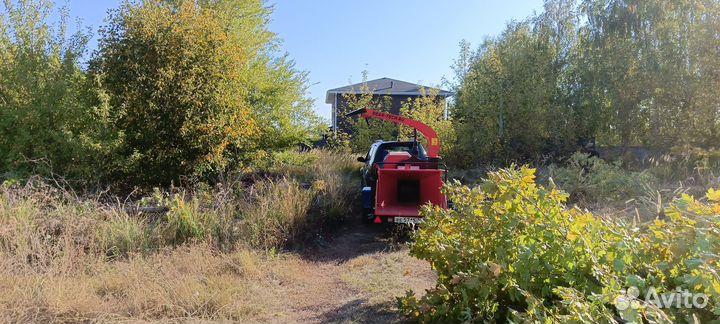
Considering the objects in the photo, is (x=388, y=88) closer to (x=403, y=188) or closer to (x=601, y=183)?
(x=601, y=183)

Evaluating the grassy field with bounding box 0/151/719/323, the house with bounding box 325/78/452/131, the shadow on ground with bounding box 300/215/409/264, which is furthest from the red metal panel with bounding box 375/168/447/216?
the house with bounding box 325/78/452/131

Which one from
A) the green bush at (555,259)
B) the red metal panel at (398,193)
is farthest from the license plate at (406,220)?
the green bush at (555,259)

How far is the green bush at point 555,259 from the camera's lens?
2.18 metres

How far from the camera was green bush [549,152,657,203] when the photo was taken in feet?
29.7

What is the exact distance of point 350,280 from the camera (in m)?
5.55

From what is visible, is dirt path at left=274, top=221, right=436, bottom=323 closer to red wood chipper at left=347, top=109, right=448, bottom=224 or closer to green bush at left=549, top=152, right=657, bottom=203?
red wood chipper at left=347, top=109, right=448, bottom=224

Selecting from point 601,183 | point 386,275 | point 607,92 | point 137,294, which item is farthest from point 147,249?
point 607,92

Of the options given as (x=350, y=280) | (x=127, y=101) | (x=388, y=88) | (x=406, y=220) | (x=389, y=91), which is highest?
(x=388, y=88)

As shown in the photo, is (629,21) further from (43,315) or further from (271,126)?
(43,315)

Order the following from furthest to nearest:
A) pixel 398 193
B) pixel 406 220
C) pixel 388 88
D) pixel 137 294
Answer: pixel 388 88 < pixel 398 193 < pixel 406 220 < pixel 137 294

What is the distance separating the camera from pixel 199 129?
896 cm

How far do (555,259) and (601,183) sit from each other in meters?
7.55

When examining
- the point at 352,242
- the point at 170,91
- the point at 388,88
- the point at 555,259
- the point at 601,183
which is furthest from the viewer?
the point at 388,88

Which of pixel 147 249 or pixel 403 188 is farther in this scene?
pixel 403 188
